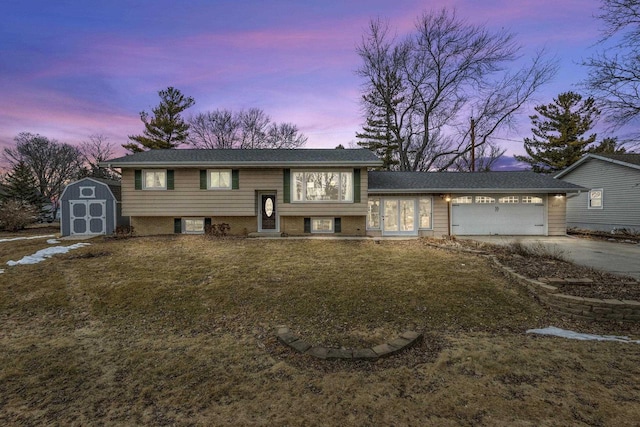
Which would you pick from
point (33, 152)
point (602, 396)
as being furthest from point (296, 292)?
point (33, 152)

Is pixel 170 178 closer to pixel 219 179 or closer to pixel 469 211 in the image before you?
pixel 219 179

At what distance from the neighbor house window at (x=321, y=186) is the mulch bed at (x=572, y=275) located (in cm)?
658

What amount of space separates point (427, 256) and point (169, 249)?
8.52 m

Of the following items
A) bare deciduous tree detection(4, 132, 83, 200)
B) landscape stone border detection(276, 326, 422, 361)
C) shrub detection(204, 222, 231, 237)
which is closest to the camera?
landscape stone border detection(276, 326, 422, 361)

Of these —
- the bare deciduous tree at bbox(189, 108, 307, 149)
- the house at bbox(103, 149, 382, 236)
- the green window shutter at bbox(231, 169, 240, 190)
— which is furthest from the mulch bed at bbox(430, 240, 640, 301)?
the bare deciduous tree at bbox(189, 108, 307, 149)

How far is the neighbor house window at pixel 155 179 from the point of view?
13.0m

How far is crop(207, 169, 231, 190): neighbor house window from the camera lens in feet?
42.9

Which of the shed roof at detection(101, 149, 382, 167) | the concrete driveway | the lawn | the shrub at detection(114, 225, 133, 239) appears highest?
the shed roof at detection(101, 149, 382, 167)

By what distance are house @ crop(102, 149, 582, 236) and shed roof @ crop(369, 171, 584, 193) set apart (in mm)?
53

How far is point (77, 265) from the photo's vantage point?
25.0 feet

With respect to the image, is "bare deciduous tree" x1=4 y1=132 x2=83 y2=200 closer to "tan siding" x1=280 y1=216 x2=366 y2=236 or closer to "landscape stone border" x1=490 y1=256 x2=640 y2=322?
"tan siding" x1=280 y1=216 x2=366 y2=236

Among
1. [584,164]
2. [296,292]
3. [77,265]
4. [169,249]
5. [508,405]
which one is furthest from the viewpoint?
[584,164]

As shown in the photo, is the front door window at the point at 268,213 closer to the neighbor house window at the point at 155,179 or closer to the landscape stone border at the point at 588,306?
the neighbor house window at the point at 155,179

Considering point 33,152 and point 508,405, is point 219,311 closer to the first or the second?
point 508,405
